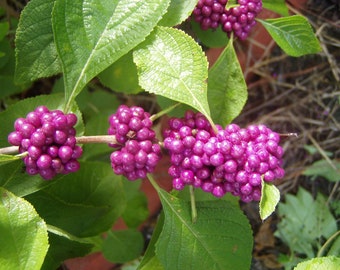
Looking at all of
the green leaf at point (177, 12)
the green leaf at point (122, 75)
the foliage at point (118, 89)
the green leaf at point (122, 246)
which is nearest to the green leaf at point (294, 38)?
the foliage at point (118, 89)

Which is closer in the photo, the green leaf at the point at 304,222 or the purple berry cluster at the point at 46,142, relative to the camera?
the purple berry cluster at the point at 46,142

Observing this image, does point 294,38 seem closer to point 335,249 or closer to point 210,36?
point 210,36

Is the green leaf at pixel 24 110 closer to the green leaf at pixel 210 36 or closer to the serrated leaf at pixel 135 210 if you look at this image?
the green leaf at pixel 210 36

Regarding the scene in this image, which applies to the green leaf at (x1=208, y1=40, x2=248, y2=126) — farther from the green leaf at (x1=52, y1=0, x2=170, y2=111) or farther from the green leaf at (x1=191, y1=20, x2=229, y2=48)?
the green leaf at (x1=52, y1=0, x2=170, y2=111)

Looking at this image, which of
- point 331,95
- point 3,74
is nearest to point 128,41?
point 3,74

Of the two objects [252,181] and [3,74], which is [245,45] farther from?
[252,181]

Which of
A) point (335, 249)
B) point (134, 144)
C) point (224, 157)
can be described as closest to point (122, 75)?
point (134, 144)

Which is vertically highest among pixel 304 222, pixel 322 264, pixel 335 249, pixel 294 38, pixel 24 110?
pixel 294 38
